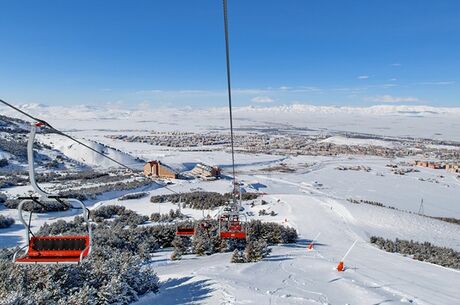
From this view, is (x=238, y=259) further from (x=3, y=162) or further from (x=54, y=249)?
→ (x=3, y=162)

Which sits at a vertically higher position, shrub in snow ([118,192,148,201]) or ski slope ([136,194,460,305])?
ski slope ([136,194,460,305])

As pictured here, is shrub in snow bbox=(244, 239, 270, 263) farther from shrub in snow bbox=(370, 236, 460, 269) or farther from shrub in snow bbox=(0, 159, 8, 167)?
shrub in snow bbox=(0, 159, 8, 167)

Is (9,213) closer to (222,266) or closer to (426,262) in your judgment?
(222,266)

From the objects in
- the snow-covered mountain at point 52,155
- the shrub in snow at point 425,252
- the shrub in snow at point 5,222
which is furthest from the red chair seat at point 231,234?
the snow-covered mountain at point 52,155

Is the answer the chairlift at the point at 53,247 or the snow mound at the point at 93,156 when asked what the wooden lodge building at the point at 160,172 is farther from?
the chairlift at the point at 53,247

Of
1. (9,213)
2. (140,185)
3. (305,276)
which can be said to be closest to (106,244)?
(305,276)

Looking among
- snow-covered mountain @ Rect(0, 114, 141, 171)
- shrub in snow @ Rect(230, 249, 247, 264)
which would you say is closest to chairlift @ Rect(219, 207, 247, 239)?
shrub in snow @ Rect(230, 249, 247, 264)

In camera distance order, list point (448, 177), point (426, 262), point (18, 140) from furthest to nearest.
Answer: point (18, 140), point (448, 177), point (426, 262)

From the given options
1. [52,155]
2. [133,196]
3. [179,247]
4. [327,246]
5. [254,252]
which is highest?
[52,155]

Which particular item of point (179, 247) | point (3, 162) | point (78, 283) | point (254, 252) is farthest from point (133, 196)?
point (3, 162)
